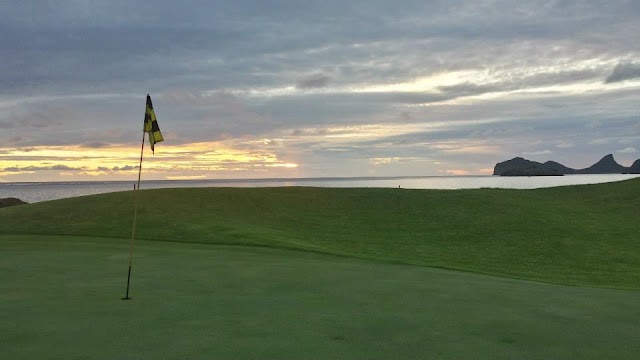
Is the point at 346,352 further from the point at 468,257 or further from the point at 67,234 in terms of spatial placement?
the point at 67,234

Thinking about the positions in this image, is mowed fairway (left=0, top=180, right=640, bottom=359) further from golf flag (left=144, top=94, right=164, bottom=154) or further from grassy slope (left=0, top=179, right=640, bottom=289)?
golf flag (left=144, top=94, right=164, bottom=154)

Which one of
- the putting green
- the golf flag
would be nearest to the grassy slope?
the putting green

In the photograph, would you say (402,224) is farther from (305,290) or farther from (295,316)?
(295,316)

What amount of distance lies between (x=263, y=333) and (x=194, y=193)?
30.5 m

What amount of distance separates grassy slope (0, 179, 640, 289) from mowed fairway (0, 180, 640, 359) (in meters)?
0.17

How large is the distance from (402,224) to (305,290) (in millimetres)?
20479

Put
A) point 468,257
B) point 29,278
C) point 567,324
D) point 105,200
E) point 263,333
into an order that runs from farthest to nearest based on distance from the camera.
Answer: point 105,200 → point 468,257 → point 29,278 → point 567,324 → point 263,333

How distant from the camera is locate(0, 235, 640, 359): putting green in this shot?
6.34 meters

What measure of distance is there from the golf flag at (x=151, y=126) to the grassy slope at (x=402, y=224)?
35.6 ft

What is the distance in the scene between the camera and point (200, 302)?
29.2 ft

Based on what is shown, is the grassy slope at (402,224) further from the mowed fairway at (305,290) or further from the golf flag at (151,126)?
the golf flag at (151,126)

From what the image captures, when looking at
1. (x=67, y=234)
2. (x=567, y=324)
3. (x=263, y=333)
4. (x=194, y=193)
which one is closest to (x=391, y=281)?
(x=567, y=324)

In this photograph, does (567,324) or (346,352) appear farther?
(567,324)

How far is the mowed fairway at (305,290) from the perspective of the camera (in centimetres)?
654
